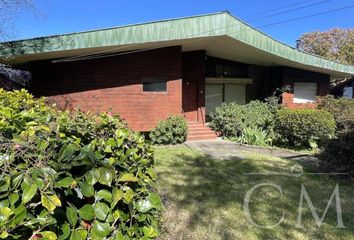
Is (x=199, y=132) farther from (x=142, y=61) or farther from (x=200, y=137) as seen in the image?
(x=142, y=61)

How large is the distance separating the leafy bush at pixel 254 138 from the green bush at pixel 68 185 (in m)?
12.5

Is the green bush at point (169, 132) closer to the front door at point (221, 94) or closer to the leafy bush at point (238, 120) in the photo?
the leafy bush at point (238, 120)

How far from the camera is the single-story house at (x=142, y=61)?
1221 cm

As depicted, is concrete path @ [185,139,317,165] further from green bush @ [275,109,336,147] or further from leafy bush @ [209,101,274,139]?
leafy bush @ [209,101,274,139]

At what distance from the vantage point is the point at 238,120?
1630 cm

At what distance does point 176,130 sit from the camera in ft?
47.0

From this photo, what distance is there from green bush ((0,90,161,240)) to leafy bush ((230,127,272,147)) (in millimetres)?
12522

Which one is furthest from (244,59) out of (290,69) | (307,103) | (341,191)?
(341,191)

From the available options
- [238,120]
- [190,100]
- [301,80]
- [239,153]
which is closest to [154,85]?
[190,100]

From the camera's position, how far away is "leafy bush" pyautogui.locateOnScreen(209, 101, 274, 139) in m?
16.3

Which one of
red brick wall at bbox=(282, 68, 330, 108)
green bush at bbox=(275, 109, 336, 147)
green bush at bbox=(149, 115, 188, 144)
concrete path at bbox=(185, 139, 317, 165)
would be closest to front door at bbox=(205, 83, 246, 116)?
red brick wall at bbox=(282, 68, 330, 108)

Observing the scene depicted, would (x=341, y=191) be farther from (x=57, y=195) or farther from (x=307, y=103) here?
(x=307, y=103)

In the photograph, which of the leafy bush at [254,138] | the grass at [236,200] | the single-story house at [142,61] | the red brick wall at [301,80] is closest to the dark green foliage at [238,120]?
the leafy bush at [254,138]

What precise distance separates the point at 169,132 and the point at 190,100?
4560 millimetres
